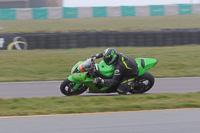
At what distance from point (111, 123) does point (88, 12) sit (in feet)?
86.7

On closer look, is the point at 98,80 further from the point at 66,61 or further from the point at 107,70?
the point at 66,61

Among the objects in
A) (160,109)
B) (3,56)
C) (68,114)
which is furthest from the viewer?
(3,56)

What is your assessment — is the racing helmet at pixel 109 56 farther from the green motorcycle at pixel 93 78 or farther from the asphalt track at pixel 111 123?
the asphalt track at pixel 111 123

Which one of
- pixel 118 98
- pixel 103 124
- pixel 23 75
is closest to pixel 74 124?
pixel 103 124

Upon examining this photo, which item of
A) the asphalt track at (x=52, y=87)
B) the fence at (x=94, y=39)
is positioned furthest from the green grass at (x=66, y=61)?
the asphalt track at (x=52, y=87)

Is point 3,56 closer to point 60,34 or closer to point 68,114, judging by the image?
point 60,34

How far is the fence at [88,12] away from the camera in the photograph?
3070 cm

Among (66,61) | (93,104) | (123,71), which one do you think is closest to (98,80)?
(123,71)

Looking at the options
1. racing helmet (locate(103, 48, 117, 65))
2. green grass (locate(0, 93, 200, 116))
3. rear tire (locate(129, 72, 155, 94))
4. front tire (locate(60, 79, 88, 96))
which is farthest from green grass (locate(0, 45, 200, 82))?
green grass (locate(0, 93, 200, 116))

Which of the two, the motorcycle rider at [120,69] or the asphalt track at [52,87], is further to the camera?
the asphalt track at [52,87]

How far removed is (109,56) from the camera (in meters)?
8.09

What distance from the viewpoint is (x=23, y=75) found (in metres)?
12.6

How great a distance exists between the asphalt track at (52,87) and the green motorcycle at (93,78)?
0.53 meters

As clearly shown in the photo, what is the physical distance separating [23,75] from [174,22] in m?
17.7
